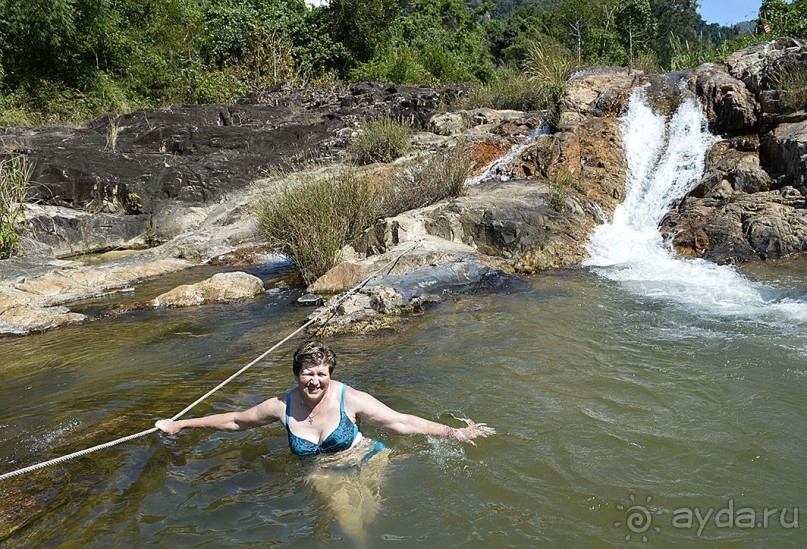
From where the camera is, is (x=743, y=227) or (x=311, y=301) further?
(x=743, y=227)

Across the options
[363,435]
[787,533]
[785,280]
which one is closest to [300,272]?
[363,435]

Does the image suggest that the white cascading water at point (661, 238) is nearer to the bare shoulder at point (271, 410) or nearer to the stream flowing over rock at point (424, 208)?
the stream flowing over rock at point (424, 208)

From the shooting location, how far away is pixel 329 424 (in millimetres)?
2971

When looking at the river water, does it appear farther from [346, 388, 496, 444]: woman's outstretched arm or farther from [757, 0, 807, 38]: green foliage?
[757, 0, 807, 38]: green foliage

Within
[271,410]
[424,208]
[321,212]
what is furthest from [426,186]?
[271,410]

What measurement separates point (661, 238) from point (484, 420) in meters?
6.10

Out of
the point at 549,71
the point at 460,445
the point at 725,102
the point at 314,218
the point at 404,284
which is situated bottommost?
the point at 460,445

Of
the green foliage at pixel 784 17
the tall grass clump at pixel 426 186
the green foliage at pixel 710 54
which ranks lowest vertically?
the tall grass clump at pixel 426 186

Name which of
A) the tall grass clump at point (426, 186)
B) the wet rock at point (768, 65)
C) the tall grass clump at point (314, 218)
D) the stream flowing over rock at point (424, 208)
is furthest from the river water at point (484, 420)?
the wet rock at point (768, 65)

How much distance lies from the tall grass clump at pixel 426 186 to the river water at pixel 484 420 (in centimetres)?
331

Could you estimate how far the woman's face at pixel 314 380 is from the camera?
2.86 m

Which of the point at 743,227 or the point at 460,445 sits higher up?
the point at 743,227

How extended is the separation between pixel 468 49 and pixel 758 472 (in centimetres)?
3047

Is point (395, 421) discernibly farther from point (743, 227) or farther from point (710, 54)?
point (710, 54)
